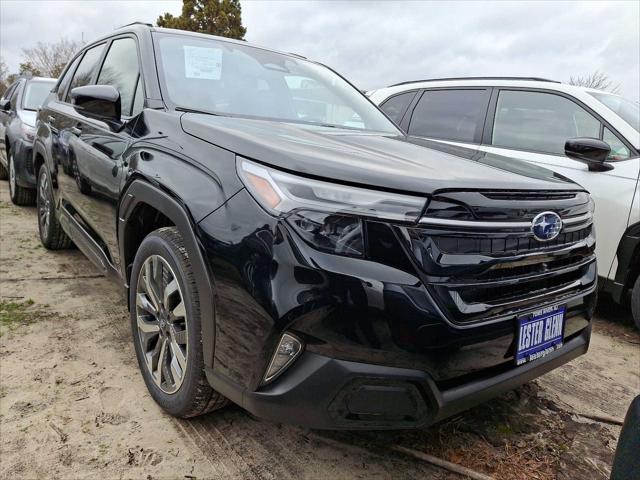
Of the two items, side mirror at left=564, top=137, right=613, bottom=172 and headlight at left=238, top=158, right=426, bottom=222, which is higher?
side mirror at left=564, top=137, right=613, bottom=172

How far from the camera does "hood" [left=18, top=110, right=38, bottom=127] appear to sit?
551cm

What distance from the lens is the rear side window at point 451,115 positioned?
4203 mm

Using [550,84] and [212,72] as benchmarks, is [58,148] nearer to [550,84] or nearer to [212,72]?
[212,72]

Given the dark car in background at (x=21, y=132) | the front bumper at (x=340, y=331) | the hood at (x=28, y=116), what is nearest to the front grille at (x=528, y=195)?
the front bumper at (x=340, y=331)

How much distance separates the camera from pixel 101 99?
7.67ft

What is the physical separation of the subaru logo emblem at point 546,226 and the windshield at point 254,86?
127 cm

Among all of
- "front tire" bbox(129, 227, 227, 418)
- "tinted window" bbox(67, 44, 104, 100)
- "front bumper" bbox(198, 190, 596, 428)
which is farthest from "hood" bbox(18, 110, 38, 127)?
"front bumper" bbox(198, 190, 596, 428)

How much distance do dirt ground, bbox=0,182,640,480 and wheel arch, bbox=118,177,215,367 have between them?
476mm

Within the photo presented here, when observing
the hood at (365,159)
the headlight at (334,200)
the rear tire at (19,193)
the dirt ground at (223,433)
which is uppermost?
the hood at (365,159)

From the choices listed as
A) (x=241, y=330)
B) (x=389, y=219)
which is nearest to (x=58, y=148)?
(x=241, y=330)

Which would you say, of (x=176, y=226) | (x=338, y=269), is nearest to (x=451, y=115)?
Result: (x=176, y=226)

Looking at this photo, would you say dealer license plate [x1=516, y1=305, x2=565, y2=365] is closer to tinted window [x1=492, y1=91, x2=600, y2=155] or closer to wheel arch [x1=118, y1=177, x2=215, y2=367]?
wheel arch [x1=118, y1=177, x2=215, y2=367]

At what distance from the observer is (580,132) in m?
3.65

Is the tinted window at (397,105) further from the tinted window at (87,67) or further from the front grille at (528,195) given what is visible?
the front grille at (528,195)
